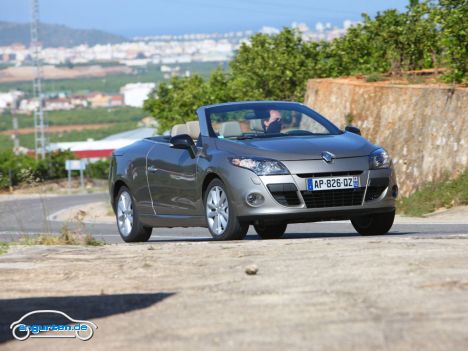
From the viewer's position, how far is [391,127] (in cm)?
2589

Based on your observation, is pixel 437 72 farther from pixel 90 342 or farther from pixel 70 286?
pixel 90 342

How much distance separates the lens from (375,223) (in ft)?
43.5

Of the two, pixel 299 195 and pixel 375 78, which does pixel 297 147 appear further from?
pixel 375 78

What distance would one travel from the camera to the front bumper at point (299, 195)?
39.7 feet

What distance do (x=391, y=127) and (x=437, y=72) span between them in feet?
11.0

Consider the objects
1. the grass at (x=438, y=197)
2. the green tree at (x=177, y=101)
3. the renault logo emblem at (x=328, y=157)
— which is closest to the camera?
the renault logo emblem at (x=328, y=157)

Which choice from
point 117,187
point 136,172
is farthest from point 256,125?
point 117,187

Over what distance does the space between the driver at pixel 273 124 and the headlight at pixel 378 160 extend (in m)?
1.22

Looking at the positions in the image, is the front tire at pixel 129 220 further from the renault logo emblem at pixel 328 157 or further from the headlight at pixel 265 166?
the renault logo emblem at pixel 328 157

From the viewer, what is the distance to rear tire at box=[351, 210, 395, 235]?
13.1 metres

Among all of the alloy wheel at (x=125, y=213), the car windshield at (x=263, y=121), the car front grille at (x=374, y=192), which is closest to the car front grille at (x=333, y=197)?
the car front grille at (x=374, y=192)

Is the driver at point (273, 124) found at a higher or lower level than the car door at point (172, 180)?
higher

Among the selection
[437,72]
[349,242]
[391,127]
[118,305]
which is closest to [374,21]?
[437,72]

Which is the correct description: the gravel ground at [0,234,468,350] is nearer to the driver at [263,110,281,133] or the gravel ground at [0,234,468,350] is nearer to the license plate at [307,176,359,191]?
the license plate at [307,176,359,191]
